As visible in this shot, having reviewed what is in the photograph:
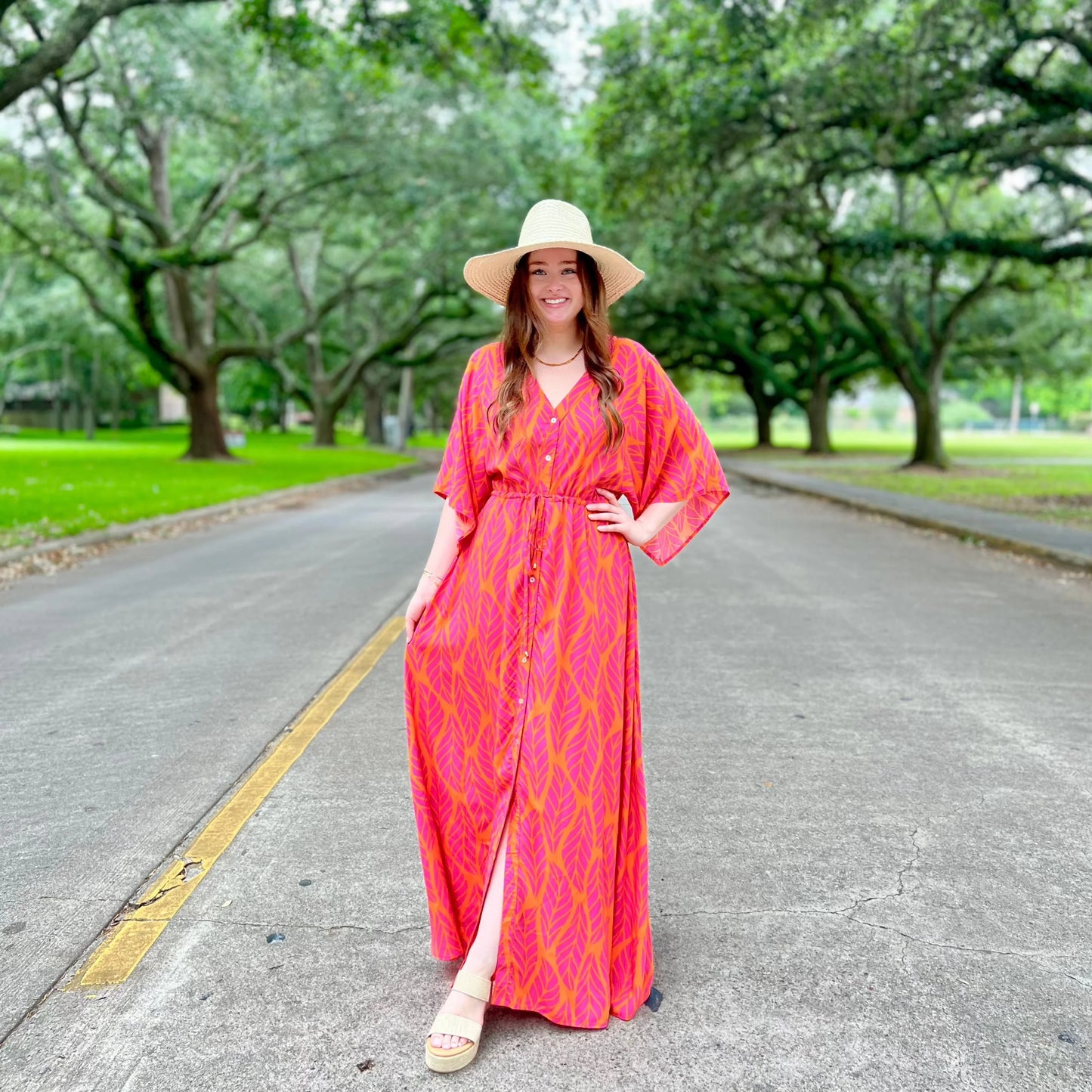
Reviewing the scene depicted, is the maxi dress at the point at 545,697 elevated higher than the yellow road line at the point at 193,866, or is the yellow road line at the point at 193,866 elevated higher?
the maxi dress at the point at 545,697

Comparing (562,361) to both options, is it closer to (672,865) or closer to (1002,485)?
(672,865)

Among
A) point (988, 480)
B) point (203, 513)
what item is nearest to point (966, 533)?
point (203, 513)

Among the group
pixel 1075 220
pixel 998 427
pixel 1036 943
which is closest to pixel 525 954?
pixel 1036 943

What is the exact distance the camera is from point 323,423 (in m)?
40.1

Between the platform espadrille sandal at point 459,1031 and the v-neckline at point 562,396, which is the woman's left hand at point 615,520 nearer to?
the v-neckline at point 562,396

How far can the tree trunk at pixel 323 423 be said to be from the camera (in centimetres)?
3944

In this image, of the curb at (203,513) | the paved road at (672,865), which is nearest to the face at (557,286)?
the paved road at (672,865)

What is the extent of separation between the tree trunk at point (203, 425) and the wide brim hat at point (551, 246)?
25987mm

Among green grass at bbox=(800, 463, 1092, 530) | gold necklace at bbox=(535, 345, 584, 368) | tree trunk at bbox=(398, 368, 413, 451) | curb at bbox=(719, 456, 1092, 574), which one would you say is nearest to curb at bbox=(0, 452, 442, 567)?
curb at bbox=(719, 456, 1092, 574)

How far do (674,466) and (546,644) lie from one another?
2.12 feet

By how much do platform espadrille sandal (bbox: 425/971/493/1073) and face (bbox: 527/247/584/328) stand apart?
5.42 feet

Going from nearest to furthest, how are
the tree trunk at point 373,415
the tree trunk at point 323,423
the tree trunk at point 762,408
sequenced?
the tree trunk at point 323,423, the tree trunk at point 762,408, the tree trunk at point 373,415

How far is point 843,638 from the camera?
7.30 meters

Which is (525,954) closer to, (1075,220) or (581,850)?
(581,850)
